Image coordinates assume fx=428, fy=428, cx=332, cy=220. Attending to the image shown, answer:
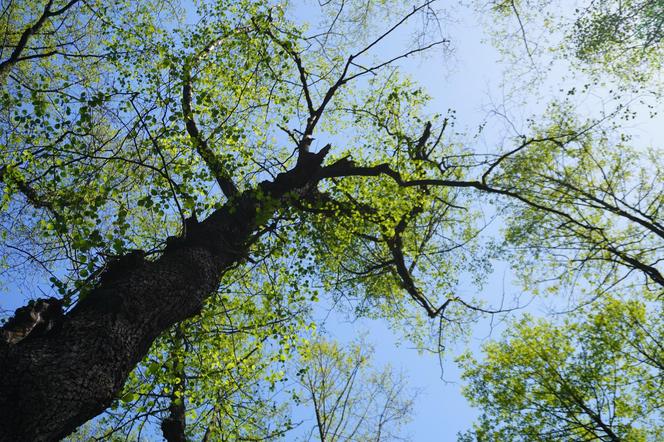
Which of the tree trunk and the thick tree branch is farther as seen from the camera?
the thick tree branch

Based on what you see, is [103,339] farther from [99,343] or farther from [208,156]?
[208,156]


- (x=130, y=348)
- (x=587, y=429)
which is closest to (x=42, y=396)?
(x=130, y=348)

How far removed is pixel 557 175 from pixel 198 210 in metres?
9.69

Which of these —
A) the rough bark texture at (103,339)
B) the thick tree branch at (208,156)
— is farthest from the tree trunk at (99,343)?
the thick tree branch at (208,156)

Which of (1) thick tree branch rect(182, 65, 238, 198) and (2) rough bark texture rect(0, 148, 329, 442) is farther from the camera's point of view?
(1) thick tree branch rect(182, 65, 238, 198)

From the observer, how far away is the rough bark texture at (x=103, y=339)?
9.53 ft

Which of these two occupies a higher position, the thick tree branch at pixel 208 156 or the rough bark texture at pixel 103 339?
the thick tree branch at pixel 208 156

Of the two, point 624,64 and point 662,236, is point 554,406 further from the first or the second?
point 624,64

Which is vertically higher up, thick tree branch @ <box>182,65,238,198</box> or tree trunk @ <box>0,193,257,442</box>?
thick tree branch @ <box>182,65,238,198</box>

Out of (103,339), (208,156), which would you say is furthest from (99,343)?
(208,156)

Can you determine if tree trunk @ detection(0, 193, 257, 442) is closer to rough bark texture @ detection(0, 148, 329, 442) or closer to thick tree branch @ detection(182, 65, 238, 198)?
rough bark texture @ detection(0, 148, 329, 442)

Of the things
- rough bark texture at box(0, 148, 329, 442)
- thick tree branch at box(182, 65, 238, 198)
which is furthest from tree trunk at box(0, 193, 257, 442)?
thick tree branch at box(182, 65, 238, 198)

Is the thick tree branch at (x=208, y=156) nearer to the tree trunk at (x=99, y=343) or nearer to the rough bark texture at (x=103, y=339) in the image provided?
the rough bark texture at (x=103, y=339)

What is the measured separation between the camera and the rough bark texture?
2906 millimetres
